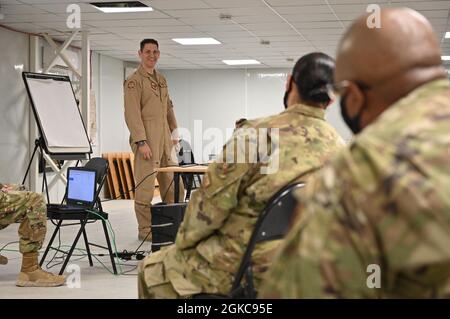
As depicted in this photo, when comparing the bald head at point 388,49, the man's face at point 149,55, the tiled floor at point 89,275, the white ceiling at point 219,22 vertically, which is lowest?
the tiled floor at point 89,275

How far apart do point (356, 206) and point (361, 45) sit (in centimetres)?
27

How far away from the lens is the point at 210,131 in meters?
14.0

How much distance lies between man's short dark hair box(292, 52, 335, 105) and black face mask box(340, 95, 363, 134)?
0.99m

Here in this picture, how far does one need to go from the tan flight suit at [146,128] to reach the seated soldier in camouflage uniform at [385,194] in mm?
4922

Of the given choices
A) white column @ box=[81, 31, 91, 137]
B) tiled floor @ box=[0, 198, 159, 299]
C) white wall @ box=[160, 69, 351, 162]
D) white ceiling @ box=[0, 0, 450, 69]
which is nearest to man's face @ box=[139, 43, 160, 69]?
white ceiling @ box=[0, 0, 450, 69]

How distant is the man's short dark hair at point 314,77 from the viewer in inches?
81.6

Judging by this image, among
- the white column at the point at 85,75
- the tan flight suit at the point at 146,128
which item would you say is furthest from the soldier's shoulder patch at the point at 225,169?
the white column at the point at 85,75

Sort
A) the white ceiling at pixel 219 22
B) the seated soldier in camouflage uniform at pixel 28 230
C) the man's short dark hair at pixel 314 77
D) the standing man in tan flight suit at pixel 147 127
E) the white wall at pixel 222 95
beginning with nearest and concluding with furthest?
the man's short dark hair at pixel 314 77
the seated soldier in camouflage uniform at pixel 28 230
the standing man in tan flight suit at pixel 147 127
the white ceiling at pixel 219 22
the white wall at pixel 222 95

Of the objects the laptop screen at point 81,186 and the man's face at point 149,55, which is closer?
the laptop screen at point 81,186

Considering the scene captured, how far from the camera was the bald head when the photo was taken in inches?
37.0

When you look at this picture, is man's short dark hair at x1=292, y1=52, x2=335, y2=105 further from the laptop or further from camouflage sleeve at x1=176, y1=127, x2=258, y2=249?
the laptop

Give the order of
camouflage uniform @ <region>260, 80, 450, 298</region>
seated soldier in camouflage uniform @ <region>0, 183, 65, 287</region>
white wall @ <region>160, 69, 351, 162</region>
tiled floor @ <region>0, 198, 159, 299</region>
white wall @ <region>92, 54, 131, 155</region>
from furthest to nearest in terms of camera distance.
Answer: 1. white wall @ <region>160, 69, 351, 162</region>
2. white wall @ <region>92, 54, 131, 155</region>
3. seated soldier in camouflage uniform @ <region>0, 183, 65, 287</region>
4. tiled floor @ <region>0, 198, 159, 299</region>
5. camouflage uniform @ <region>260, 80, 450, 298</region>

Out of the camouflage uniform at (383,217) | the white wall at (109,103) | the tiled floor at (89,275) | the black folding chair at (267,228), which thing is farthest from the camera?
the white wall at (109,103)

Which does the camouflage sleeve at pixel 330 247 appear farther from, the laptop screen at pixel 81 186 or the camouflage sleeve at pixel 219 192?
the laptop screen at pixel 81 186
